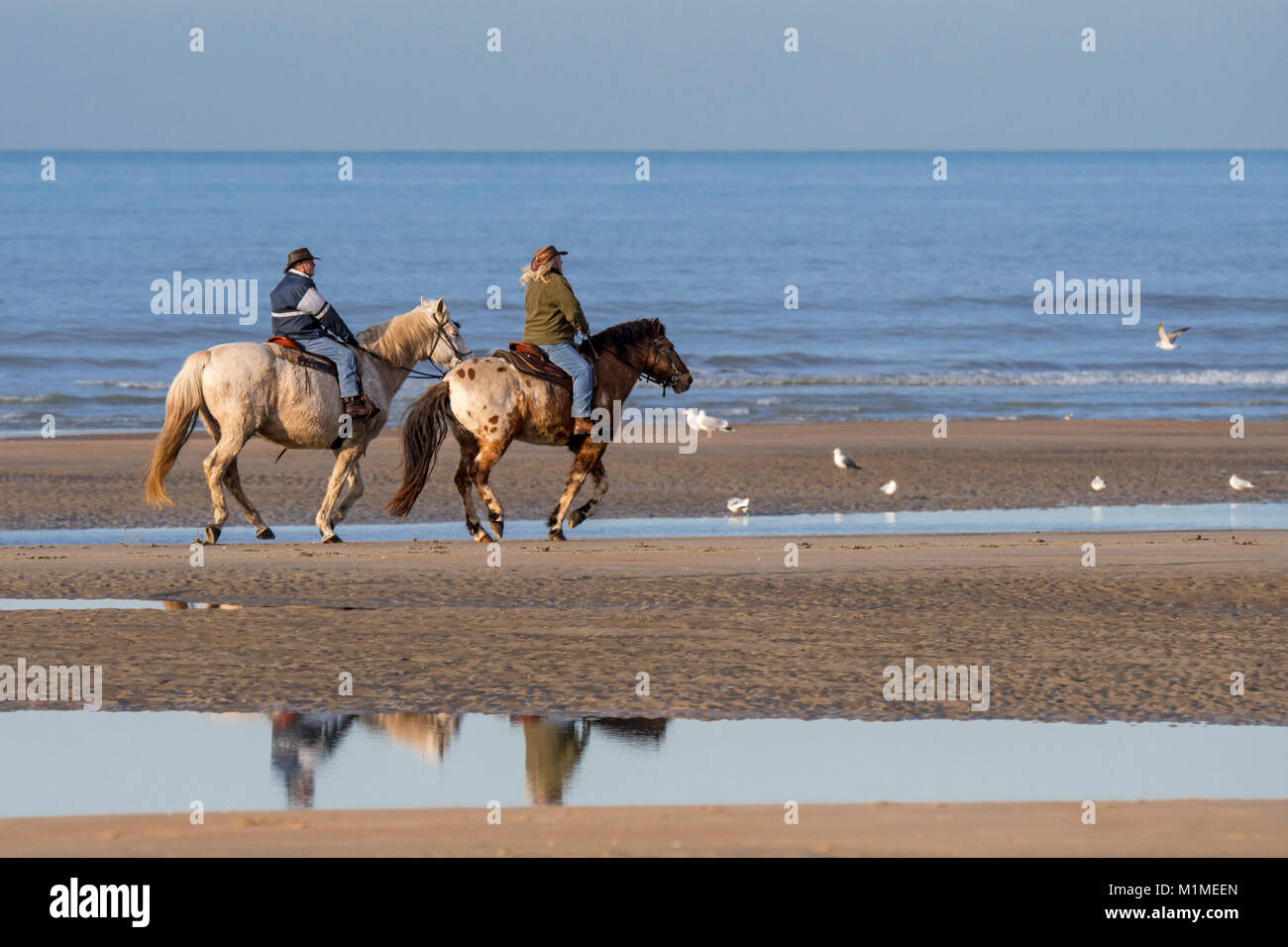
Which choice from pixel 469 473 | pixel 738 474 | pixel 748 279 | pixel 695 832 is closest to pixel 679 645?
pixel 695 832

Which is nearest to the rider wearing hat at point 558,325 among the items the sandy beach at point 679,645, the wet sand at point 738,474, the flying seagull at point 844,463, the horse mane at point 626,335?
the horse mane at point 626,335

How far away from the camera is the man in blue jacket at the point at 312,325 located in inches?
562

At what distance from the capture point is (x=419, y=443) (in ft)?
47.0

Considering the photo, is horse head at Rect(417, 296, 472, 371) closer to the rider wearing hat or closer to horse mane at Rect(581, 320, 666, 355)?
the rider wearing hat

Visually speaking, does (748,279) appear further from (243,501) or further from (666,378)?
(243,501)

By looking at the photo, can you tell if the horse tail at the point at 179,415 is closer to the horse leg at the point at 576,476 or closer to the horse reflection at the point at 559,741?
the horse leg at the point at 576,476

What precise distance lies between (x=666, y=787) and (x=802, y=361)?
102 ft

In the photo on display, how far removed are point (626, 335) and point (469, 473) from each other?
1.68 m

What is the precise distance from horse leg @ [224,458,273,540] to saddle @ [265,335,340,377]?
0.90 metres

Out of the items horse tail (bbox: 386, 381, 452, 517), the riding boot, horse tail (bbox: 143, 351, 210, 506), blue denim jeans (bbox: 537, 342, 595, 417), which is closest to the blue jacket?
the riding boot

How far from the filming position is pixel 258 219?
84188 millimetres

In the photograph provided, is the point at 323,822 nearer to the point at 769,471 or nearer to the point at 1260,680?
the point at 1260,680

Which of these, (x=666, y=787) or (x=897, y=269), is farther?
(x=897, y=269)
